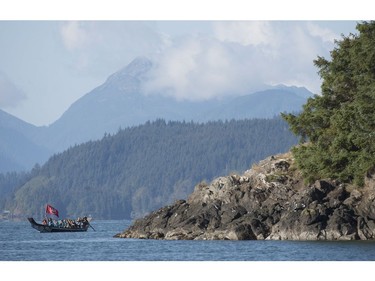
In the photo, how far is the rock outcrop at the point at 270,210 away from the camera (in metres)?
83.1

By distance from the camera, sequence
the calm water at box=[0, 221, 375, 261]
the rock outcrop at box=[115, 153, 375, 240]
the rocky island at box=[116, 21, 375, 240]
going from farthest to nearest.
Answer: the rocky island at box=[116, 21, 375, 240]
the rock outcrop at box=[115, 153, 375, 240]
the calm water at box=[0, 221, 375, 261]

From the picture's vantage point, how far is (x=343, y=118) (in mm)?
87500

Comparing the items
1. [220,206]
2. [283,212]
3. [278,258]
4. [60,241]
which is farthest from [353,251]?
[60,241]

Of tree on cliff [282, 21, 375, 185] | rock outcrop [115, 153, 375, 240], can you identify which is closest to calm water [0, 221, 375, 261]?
rock outcrop [115, 153, 375, 240]

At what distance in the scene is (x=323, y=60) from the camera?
316 ft

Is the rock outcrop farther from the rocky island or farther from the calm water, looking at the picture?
the calm water

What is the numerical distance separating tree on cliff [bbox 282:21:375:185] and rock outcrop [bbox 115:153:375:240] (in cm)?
160

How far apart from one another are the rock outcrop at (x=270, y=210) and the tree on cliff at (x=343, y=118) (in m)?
1.60

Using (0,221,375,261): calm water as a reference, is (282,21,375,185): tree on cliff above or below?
above

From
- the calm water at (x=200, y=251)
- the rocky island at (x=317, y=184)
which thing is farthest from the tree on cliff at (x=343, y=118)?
the calm water at (x=200, y=251)

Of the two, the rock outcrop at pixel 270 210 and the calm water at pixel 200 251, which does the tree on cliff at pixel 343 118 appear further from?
the calm water at pixel 200 251

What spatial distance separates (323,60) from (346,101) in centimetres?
481

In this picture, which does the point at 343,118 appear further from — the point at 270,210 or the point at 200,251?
the point at 200,251

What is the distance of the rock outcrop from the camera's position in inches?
3270
